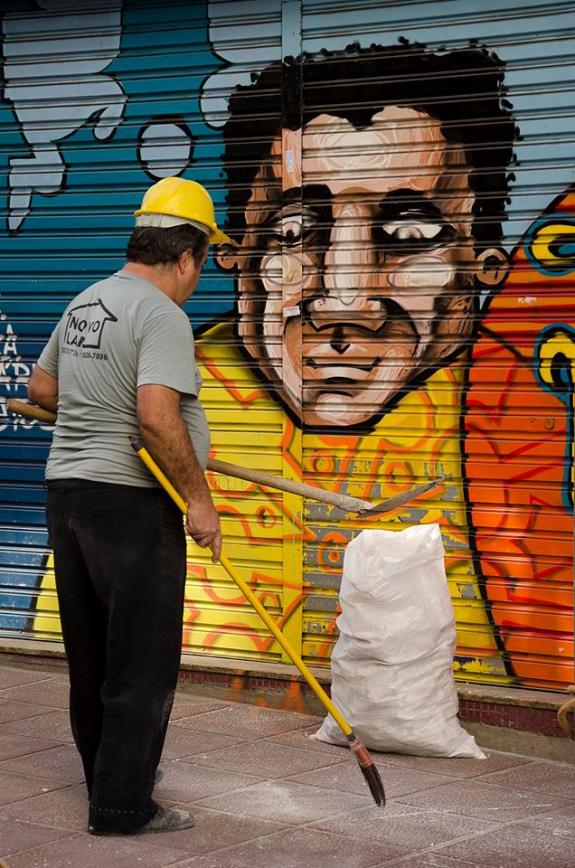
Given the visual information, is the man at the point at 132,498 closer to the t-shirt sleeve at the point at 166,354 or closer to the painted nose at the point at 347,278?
the t-shirt sleeve at the point at 166,354

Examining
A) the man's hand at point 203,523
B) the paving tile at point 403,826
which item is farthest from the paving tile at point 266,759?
the man's hand at point 203,523

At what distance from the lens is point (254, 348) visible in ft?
23.0

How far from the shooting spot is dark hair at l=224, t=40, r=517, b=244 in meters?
6.34

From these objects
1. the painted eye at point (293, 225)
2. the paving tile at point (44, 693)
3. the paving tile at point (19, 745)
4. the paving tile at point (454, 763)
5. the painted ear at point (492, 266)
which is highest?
the painted eye at point (293, 225)

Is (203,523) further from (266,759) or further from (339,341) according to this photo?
(339,341)

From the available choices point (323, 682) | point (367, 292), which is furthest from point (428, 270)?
point (323, 682)

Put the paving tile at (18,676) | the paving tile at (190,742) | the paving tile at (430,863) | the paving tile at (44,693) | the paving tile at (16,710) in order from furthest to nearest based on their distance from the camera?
the paving tile at (18,676) < the paving tile at (44,693) < the paving tile at (16,710) < the paving tile at (190,742) < the paving tile at (430,863)

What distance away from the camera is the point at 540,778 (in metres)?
5.78

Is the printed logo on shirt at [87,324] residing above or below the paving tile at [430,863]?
above

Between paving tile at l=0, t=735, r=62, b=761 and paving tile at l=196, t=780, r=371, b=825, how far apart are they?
40.3 inches

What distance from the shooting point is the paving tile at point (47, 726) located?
20.7 feet

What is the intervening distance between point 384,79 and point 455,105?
14.7 inches

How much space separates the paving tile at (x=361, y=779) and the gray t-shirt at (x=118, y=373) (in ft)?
4.75

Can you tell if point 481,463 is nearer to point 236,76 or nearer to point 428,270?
point 428,270
